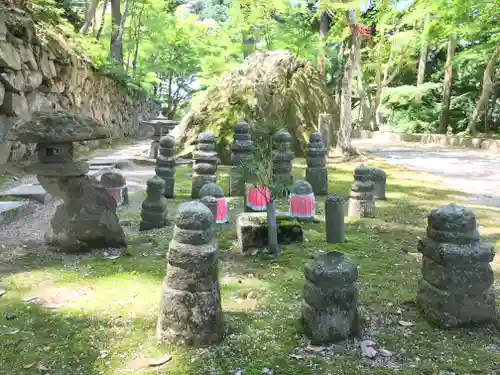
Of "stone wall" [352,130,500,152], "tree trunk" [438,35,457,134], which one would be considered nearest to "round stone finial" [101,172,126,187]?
"stone wall" [352,130,500,152]

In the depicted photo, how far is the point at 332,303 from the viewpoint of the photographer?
264 cm

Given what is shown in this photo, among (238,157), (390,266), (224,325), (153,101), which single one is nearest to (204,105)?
(238,157)

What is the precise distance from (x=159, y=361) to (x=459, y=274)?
1930mm

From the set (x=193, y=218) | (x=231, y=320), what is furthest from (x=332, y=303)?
(x=193, y=218)

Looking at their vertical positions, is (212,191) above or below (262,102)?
below

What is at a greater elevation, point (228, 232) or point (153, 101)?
point (153, 101)

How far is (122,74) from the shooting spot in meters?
16.6

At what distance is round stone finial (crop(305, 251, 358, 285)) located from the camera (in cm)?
262

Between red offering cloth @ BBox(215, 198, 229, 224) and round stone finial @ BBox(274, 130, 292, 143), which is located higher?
round stone finial @ BBox(274, 130, 292, 143)

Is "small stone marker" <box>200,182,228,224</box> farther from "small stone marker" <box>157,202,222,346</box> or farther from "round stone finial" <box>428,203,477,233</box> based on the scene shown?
"round stone finial" <box>428,203,477,233</box>

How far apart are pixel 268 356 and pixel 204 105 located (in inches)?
410

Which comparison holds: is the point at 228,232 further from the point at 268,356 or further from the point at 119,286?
the point at 268,356

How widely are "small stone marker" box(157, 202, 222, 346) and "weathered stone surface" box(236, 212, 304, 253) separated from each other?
162 centimetres

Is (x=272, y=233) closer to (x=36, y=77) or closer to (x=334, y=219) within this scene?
(x=334, y=219)
